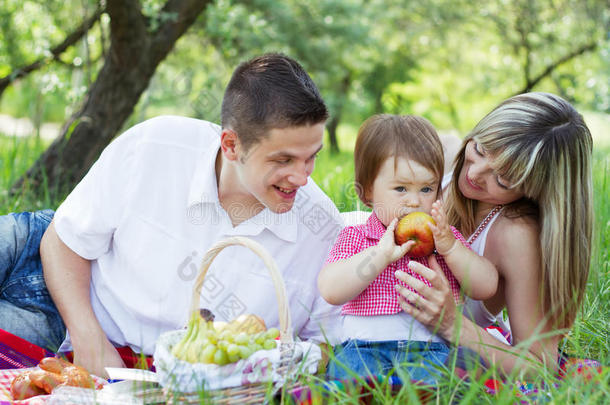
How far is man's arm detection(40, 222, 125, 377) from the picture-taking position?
2654mm

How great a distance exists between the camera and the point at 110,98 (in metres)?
5.01

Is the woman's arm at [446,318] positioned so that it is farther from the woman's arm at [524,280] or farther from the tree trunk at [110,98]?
the tree trunk at [110,98]

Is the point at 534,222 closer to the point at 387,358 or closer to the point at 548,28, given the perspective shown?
the point at 387,358

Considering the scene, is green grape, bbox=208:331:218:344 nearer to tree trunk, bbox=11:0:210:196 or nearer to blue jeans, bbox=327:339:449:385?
blue jeans, bbox=327:339:449:385

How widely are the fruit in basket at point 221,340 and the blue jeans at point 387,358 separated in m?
0.35

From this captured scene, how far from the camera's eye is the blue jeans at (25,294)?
9.09 feet

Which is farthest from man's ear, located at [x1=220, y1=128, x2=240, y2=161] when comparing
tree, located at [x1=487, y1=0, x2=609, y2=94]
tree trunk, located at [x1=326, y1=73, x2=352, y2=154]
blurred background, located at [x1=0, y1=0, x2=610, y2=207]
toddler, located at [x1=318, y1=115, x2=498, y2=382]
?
tree, located at [x1=487, y1=0, x2=609, y2=94]

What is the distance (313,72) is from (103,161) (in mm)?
8465

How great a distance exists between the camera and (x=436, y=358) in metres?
2.40

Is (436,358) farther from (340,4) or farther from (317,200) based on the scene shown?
(340,4)

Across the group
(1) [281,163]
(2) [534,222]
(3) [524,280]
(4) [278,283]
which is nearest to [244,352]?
(4) [278,283]

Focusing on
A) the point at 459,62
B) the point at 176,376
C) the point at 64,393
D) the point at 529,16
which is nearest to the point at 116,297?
the point at 64,393

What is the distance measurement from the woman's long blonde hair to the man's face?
0.74 m

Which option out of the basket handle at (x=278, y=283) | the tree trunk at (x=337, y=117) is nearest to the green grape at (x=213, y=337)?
the basket handle at (x=278, y=283)
